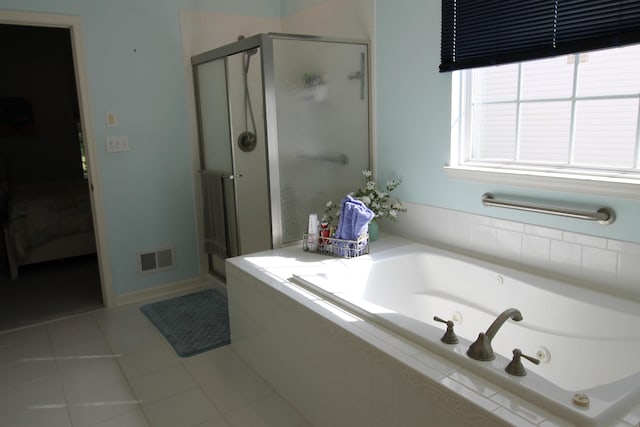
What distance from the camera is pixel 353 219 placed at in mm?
2590

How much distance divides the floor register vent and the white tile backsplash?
182cm

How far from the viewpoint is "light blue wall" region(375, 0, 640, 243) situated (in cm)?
253

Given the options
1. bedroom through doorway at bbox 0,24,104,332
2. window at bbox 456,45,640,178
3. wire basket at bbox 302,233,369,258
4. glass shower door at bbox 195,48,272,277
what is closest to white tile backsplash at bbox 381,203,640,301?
window at bbox 456,45,640,178

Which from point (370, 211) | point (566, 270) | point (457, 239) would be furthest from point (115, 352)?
point (566, 270)

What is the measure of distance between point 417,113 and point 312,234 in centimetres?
91

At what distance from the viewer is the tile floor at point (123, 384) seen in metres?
2.17

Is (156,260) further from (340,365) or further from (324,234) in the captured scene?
(340,365)

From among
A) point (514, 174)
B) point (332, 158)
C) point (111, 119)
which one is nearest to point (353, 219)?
point (332, 158)

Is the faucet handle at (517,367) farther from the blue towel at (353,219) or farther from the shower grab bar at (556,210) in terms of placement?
the blue towel at (353,219)

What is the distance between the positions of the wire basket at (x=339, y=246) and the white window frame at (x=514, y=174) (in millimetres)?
597

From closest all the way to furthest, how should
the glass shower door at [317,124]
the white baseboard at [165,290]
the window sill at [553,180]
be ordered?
the window sill at [553,180] → the glass shower door at [317,124] → the white baseboard at [165,290]

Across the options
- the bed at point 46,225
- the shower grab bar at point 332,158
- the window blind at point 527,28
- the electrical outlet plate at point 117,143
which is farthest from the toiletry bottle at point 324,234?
the bed at point 46,225

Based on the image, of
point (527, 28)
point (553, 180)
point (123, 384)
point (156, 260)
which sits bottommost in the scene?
point (123, 384)

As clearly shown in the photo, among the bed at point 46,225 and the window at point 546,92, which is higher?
the window at point 546,92
